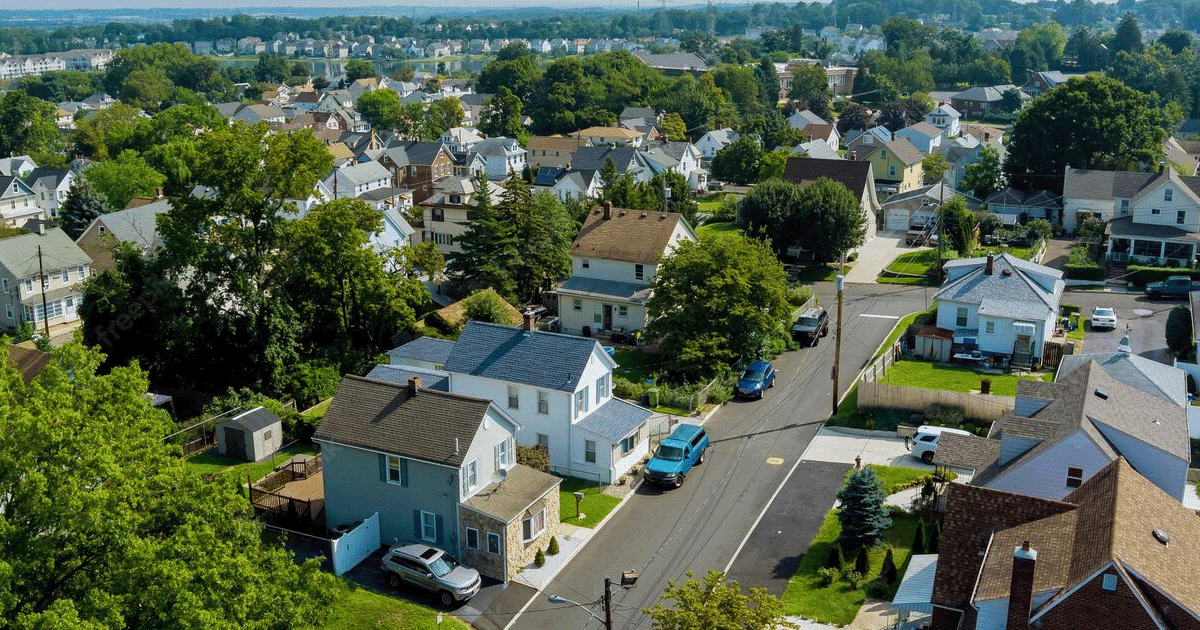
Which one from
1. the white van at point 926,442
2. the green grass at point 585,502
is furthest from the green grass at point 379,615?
the white van at point 926,442

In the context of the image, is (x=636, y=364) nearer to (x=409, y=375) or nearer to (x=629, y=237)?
(x=629, y=237)

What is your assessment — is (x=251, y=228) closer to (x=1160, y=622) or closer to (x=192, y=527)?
(x=192, y=527)

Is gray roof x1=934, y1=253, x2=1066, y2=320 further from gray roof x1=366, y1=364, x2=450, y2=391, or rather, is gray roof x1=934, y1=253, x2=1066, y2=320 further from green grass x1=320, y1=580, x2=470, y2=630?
green grass x1=320, y1=580, x2=470, y2=630

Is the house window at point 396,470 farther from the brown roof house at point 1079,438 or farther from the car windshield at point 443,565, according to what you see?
the brown roof house at point 1079,438

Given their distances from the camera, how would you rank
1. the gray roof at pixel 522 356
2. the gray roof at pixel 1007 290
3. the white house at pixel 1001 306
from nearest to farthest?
the gray roof at pixel 522 356 → the white house at pixel 1001 306 → the gray roof at pixel 1007 290

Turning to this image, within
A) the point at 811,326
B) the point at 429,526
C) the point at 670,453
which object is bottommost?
the point at 429,526

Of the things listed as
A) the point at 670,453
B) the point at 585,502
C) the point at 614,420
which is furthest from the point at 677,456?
the point at 585,502

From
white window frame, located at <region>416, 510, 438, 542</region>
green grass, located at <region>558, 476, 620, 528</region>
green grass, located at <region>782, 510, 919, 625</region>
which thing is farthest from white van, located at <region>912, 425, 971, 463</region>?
white window frame, located at <region>416, 510, 438, 542</region>
